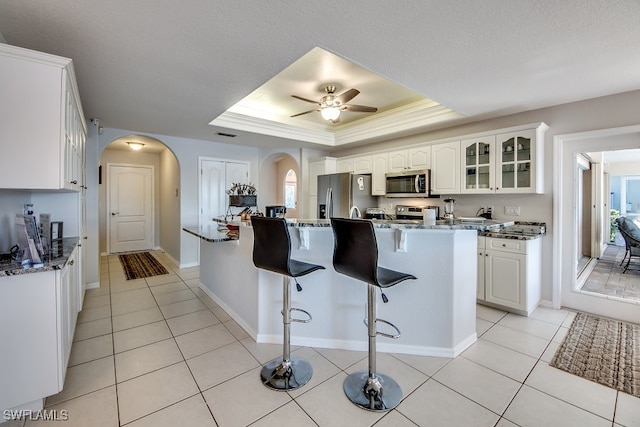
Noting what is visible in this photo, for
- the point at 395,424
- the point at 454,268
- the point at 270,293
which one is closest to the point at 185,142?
the point at 270,293

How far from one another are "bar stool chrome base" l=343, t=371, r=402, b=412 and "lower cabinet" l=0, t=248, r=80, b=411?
1780 mm

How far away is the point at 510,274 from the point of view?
3.12 meters

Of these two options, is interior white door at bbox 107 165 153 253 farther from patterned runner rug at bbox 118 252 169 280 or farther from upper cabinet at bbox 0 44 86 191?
upper cabinet at bbox 0 44 86 191

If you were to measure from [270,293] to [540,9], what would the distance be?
2.70 metres

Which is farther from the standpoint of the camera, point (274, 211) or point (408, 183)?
point (408, 183)

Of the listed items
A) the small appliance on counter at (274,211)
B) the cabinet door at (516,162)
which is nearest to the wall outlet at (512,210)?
the cabinet door at (516,162)

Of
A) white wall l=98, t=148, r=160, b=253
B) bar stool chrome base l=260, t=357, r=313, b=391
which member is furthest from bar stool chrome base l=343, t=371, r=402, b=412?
white wall l=98, t=148, r=160, b=253

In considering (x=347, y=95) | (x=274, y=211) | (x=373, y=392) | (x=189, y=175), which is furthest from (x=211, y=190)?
(x=373, y=392)

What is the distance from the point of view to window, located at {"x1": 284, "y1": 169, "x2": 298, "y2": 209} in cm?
750

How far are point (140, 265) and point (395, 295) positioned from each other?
5.08 metres

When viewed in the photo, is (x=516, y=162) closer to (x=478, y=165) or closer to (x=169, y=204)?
(x=478, y=165)

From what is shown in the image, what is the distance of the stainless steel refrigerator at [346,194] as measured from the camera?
4820 mm

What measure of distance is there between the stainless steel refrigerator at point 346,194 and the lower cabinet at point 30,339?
3787 mm

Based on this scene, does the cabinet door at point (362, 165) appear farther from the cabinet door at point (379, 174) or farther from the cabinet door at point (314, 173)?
the cabinet door at point (314, 173)
